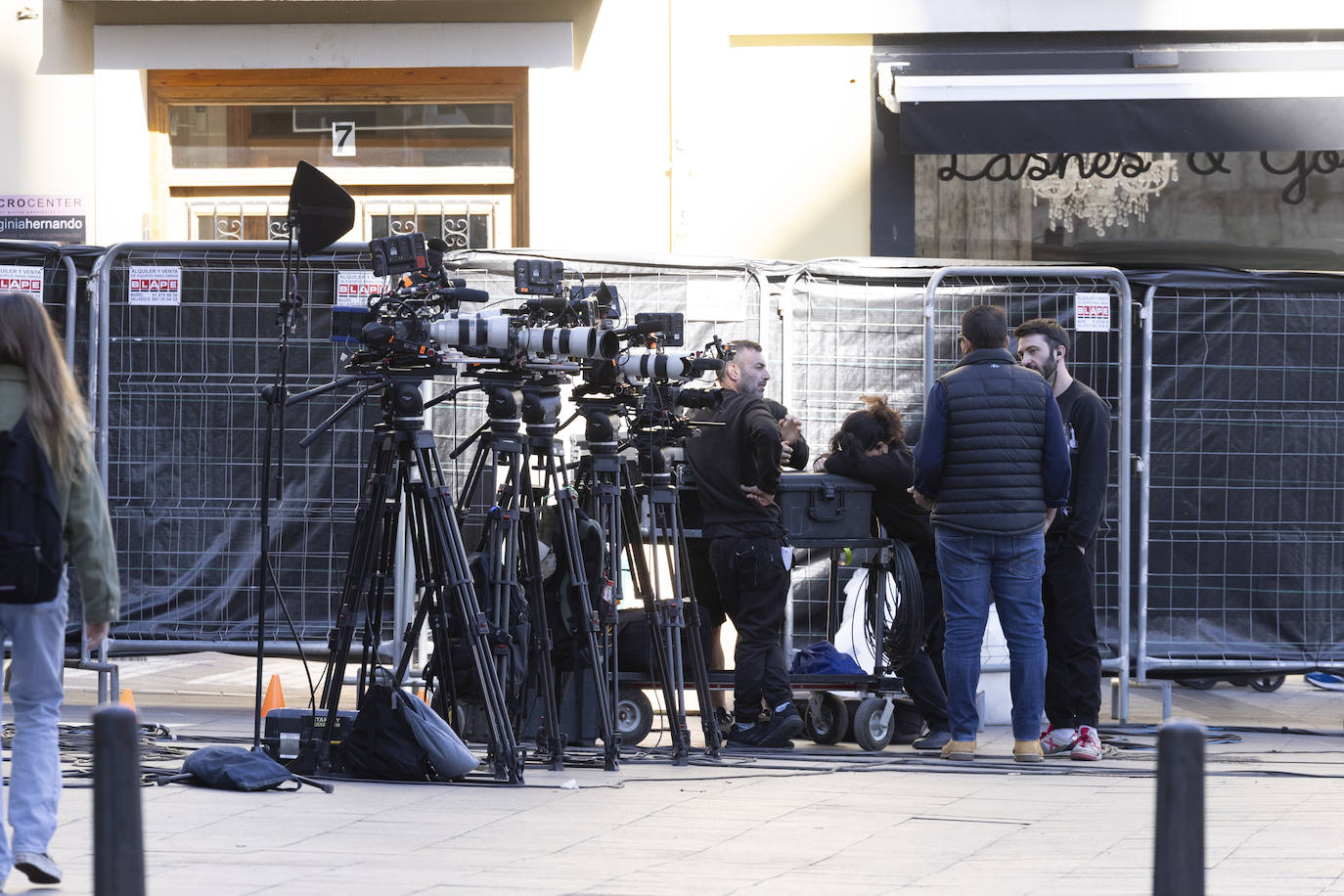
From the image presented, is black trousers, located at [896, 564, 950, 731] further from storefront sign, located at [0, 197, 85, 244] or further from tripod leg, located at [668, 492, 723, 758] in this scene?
storefront sign, located at [0, 197, 85, 244]

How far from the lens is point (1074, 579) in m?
8.60

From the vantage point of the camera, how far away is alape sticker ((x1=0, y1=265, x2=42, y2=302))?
9.54 metres

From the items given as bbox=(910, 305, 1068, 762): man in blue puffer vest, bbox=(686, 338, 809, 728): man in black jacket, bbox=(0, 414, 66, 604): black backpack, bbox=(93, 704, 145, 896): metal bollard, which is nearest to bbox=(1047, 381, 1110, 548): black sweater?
bbox=(910, 305, 1068, 762): man in blue puffer vest

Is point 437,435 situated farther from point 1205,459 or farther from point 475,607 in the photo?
point 1205,459

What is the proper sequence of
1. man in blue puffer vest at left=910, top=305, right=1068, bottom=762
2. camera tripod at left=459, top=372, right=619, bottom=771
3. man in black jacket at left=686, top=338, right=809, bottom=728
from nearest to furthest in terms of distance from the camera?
camera tripod at left=459, top=372, right=619, bottom=771 < man in blue puffer vest at left=910, top=305, right=1068, bottom=762 < man in black jacket at left=686, top=338, right=809, bottom=728

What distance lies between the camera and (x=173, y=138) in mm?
12586

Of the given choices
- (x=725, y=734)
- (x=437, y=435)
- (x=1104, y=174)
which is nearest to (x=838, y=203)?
(x=1104, y=174)

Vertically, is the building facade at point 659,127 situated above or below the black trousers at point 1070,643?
above

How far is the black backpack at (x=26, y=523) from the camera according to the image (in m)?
5.12

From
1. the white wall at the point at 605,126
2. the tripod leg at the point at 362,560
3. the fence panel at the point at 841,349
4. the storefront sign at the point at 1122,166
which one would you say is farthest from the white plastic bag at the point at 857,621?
the storefront sign at the point at 1122,166

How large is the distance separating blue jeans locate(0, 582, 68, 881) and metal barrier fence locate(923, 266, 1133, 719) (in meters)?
5.38

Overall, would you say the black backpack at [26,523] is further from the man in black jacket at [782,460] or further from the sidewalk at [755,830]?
the man in black jacket at [782,460]

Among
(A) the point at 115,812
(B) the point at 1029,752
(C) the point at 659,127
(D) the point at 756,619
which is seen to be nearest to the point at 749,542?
(D) the point at 756,619

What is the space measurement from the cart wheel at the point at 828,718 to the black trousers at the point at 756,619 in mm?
Result: 349
